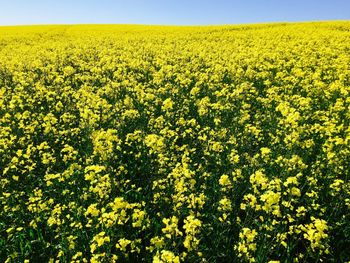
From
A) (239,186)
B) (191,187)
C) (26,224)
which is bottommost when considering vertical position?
Result: (26,224)

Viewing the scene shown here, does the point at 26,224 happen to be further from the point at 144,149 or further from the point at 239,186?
the point at 239,186

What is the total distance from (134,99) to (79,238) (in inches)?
290

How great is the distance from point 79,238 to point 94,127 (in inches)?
165

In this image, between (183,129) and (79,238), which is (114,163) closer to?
(79,238)

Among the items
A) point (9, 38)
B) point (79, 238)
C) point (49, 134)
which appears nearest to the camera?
point (79, 238)

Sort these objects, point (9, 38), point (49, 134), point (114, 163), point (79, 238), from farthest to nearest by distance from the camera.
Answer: point (9, 38) < point (49, 134) < point (114, 163) < point (79, 238)

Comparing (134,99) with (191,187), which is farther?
(134,99)

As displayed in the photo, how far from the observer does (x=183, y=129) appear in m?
9.57

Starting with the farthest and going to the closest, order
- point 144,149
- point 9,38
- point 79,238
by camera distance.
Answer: point 9,38
point 144,149
point 79,238

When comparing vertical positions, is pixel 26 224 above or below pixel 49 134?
below

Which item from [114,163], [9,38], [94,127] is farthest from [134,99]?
[9,38]

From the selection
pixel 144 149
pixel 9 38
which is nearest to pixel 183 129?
pixel 144 149

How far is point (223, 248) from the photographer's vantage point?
5477mm

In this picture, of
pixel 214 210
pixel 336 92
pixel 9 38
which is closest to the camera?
pixel 214 210
